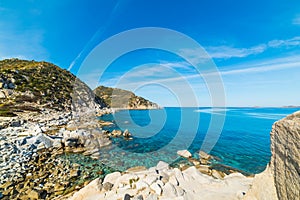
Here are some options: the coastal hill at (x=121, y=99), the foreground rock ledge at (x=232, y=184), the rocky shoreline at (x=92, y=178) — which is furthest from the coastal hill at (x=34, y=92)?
the coastal hill at (x=121, y=99)

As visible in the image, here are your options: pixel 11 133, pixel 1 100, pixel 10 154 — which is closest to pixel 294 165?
pixel 10 154

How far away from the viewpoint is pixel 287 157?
134 inches

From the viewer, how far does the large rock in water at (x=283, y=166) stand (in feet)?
10.3

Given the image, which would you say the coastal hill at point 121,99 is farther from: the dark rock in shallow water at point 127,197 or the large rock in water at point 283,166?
the large rock in water at point 283,166

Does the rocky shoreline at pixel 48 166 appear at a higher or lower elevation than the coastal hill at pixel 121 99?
lower

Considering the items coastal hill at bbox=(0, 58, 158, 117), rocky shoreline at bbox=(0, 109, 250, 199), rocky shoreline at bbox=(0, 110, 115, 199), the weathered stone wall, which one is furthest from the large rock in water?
coastal hill at bbox=(0, 58, 158, 117)

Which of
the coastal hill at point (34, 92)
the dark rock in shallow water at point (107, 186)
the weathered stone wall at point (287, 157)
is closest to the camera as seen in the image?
the weathered stone wall at point (287, 157)

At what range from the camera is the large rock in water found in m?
3.13

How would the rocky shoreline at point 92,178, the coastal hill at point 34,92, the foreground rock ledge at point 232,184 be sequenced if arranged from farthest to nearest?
the coastal hill at point 34,92
the rocky shoreline at point 92,178
the foreground rock ledge at point 232,184

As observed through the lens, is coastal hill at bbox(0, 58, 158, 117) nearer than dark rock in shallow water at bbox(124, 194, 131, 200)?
No

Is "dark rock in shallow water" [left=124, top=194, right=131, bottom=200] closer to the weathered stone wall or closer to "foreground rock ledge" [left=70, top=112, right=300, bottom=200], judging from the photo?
"foreground rock ledge" [left=70, top=112, right=300, bottom=200]

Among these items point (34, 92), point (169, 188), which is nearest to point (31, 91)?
point (34, 92)

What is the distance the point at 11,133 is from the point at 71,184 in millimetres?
13445

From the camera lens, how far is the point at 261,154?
16750 millimetres
